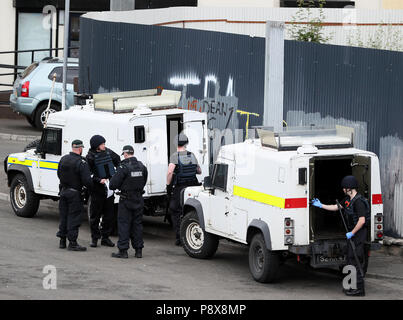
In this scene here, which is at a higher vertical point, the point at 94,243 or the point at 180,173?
the point at 180,173

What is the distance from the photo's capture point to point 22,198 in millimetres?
18219

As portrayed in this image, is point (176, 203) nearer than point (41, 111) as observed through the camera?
Yes

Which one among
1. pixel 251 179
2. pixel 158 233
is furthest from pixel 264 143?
pixel 158 233

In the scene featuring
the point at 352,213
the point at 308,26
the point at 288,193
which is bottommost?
the point at 352,213

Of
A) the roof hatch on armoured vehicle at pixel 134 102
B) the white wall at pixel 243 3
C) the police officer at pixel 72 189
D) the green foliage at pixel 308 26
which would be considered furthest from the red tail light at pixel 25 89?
the police officer at pixel 72 189

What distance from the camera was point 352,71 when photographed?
1599 cm

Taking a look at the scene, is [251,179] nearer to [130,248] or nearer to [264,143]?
[264,143]

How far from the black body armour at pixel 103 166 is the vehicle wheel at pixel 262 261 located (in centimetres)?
313

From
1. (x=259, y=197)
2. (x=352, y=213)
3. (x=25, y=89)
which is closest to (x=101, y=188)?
(x=259, y=197)

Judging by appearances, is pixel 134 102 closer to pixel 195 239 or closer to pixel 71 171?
pixel 71 171

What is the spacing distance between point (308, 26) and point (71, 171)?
24.7 feet

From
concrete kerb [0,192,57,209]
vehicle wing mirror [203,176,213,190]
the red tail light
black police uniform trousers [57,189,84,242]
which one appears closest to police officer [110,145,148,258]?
black police uniform trousers [57,189,84,242]

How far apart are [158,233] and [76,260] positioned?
334 cm

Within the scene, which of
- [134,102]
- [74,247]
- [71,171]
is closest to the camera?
[71,171]
